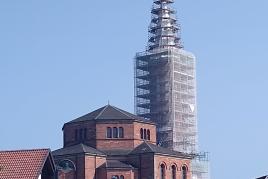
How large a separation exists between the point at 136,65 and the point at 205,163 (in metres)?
16.4

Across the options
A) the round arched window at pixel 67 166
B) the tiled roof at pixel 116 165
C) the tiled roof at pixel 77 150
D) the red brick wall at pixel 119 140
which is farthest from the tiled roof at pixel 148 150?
the round arched window at pixel 67 166

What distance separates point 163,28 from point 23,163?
3246 inches

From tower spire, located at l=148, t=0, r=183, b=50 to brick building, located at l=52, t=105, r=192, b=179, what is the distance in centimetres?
3410

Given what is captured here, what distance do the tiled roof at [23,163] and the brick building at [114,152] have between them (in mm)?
40196

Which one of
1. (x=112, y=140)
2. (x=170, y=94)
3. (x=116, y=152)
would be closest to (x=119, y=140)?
(x=112, y=140)

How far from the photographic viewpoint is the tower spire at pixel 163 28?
10694 cm

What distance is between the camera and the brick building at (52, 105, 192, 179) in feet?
221

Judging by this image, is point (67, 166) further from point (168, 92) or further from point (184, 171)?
point (168, 92)

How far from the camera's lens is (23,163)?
26250 mm

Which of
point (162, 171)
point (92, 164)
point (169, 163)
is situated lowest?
point (162, 171)

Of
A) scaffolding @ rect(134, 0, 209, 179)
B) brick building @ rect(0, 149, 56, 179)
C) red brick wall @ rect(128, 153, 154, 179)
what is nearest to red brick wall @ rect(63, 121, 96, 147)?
red brick wall @ rect(128, 153, 154, 179)

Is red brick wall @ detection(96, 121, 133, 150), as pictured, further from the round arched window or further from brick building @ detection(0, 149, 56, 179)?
brick building @ detection(0, 149, 56, 179)

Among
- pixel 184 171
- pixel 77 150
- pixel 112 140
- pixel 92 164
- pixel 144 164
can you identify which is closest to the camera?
pixel 92 164

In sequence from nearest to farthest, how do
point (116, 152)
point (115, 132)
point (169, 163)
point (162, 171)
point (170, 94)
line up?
point (162, 171), point (169, 163), point (116, 152), point (115, 132), point (170, 94)
